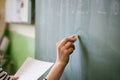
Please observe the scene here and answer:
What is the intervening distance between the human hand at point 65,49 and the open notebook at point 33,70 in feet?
0.56

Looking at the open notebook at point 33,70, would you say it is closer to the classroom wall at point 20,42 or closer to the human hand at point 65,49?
the human hand at point 65,49

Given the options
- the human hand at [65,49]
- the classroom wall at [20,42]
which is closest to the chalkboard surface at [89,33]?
the human hand at [65,49]

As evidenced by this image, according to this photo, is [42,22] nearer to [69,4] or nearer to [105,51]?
[69,4]

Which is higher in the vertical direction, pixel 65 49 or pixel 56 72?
pixel 65 49

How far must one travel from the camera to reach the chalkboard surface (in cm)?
96

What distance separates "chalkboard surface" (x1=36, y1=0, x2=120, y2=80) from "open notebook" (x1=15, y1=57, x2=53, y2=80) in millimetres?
100

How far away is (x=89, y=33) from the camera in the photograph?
1084mm

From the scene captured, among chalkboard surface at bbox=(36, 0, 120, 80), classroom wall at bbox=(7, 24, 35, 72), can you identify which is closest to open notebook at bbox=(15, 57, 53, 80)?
chalkboard surface at bbox=(36, 0, 120, 80)

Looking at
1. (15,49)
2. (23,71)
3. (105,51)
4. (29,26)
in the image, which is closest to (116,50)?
(105,51)

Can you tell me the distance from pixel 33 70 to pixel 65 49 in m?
0.32

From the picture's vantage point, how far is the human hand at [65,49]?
3.77 feet

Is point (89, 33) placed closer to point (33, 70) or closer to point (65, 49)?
point (65, 49)

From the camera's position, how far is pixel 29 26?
2160 millimetres

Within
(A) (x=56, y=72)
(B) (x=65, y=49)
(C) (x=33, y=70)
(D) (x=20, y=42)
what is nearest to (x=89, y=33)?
(B) (x=65, y=49)
